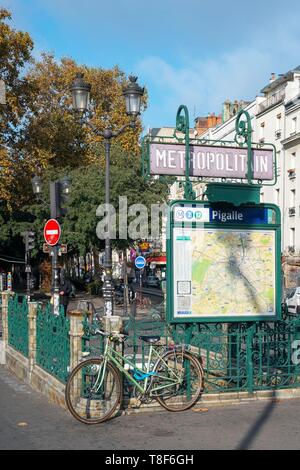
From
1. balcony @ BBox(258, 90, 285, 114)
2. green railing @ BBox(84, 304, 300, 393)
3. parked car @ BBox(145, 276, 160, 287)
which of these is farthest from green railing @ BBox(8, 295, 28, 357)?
parked car @ BBox(145, 276, 160, 287)

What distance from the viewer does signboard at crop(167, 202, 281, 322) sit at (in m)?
7.96

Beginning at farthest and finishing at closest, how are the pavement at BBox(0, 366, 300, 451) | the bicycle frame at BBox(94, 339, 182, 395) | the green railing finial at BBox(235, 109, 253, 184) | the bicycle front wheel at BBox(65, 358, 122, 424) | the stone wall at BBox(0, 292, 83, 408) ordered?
the green railing finial at BBox(235, 109, 253, 184), the stone wall at BBox(0, 292, 83, 408), the bicycle frame at BBox(94, 339, 182, 395), the bicycle front wheel at BBox(65, 358, 122, 424), the pavement at BBox(0, 366, 300, 451)

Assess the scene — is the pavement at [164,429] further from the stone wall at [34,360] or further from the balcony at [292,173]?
the balcony at [292,173]

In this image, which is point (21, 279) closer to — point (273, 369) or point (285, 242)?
point (285, 242)

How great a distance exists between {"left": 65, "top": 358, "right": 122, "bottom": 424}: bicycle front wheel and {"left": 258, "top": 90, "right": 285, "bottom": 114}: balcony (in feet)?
134

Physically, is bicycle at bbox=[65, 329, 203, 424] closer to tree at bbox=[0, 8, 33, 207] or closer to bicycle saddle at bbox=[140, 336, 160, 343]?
bicycle saddle at bbox=[140, 336, 160, 343]

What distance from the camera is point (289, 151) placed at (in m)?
44.8

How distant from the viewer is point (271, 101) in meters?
Result: 47.2

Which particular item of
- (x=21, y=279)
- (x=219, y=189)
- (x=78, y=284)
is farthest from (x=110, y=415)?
(x=21, y=279)

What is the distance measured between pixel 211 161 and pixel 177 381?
3.04 metres

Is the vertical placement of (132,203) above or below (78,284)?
above

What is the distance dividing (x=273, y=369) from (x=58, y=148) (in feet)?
112

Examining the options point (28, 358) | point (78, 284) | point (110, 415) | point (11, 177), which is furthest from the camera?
point (78, 284)

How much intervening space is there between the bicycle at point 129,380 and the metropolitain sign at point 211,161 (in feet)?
7.66
